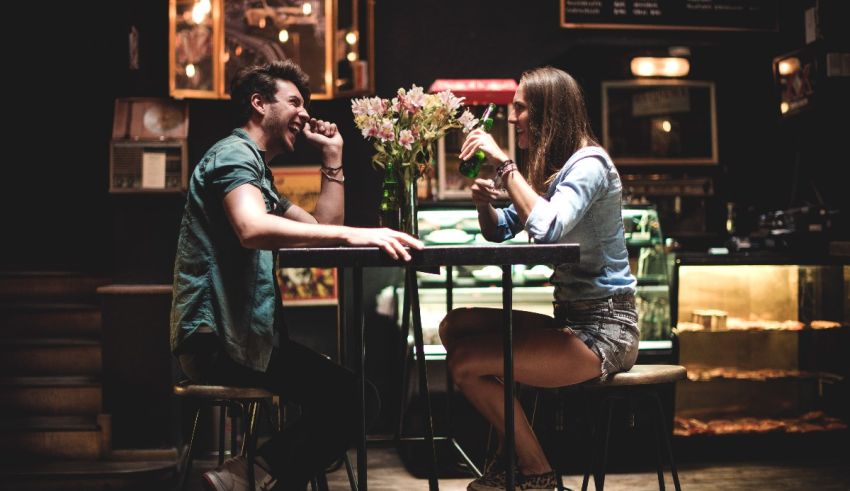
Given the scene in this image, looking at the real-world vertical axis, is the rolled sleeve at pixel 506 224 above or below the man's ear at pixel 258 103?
below

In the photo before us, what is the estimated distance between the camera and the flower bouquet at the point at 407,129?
2.83 meters

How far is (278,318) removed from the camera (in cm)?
285

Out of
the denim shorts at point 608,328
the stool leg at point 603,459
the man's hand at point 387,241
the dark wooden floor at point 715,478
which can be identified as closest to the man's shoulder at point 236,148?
the man's hand at point 387,241

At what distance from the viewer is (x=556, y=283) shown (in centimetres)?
287

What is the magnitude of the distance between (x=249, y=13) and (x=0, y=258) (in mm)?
3650

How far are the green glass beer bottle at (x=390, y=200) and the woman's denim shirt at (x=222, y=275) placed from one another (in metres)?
0.48

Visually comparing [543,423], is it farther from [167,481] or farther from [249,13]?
[249,13]

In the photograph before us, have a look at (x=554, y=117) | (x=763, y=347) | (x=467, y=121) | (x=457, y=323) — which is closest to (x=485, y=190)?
(x=467, y=121)

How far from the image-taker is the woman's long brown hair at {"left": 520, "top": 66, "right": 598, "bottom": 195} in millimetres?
2885

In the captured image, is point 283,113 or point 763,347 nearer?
point 283,113

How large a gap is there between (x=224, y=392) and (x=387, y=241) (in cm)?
75

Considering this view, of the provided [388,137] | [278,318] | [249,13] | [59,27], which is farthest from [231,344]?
[59,27]

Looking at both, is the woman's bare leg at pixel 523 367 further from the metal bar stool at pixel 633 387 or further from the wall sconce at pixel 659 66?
the wall sconce at pixel 659 66

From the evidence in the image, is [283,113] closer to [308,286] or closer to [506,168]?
[506,168]
